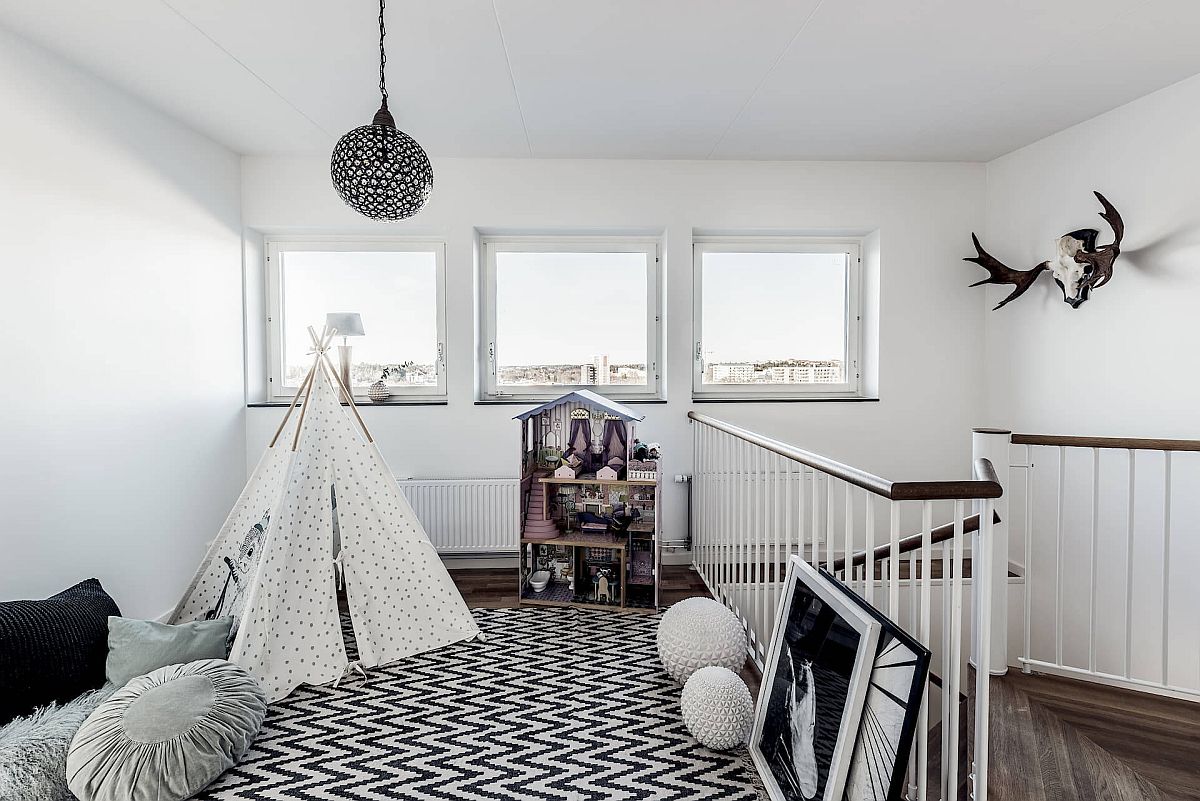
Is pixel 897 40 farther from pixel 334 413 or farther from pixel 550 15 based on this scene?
pixel 334 413

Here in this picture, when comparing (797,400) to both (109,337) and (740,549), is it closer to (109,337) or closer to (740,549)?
(740,549)

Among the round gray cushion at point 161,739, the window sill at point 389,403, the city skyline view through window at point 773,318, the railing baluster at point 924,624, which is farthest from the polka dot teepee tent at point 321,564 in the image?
the city skyline view through window at point 773,318

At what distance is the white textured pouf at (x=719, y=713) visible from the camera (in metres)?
1.83

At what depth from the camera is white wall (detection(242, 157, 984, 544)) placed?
3.48m

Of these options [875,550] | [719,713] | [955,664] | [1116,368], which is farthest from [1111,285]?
[719,713]

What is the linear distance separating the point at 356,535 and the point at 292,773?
0.93m

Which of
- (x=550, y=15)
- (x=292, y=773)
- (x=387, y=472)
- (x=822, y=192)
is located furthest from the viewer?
(x=822, y=192)

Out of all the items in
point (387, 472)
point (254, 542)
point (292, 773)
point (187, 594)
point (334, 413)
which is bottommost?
point (292, 773)

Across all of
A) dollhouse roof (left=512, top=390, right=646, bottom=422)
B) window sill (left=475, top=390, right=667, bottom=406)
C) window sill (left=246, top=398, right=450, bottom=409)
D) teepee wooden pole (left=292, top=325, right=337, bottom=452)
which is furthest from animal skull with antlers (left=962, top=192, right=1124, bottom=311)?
teepee wooden pole (left=292, top=325, right=337, bottom=452)

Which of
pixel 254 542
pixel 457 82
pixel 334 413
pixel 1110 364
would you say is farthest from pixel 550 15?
pixel 1110 364

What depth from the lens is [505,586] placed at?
332 cm

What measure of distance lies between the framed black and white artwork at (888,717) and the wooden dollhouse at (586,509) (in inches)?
65.4

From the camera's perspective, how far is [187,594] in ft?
8.18

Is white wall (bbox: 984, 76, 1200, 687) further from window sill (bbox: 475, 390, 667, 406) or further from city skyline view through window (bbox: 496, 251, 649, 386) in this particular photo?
city skyline view through window (bbox: 496, 251, 649, 386)
